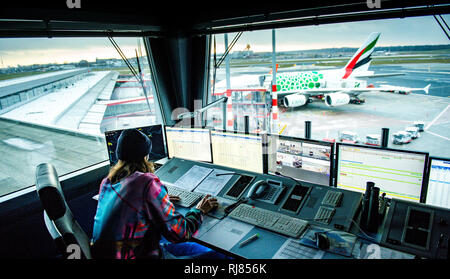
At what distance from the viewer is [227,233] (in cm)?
176

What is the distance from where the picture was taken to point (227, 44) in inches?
133

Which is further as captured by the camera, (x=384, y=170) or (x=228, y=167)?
(x=228, y=167)

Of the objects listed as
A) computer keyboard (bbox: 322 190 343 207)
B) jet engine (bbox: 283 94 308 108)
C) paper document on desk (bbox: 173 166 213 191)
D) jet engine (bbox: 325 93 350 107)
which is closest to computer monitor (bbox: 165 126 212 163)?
paper document on desk (bbox: 173 166 213 191)

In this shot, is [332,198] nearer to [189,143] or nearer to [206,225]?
[206,225]

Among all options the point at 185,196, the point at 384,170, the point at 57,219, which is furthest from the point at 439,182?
the point at 57,219

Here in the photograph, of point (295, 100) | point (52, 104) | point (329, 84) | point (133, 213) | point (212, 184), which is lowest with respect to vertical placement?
point (212, 184)

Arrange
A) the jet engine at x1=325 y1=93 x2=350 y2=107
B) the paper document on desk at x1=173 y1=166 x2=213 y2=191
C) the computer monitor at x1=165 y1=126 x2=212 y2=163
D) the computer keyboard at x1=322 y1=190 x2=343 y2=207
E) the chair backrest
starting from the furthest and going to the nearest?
the jet engine at x1=325 y1=93 x2=350 y2=107, the computer monitor at x1=165 y1=126 x2=212 y2=163, the paper document on desk at x1=173 y1=166 x2=213 y2=191, the computer keyboard at x1=322 y1=190 x2=343 y2=207, the chair backrest

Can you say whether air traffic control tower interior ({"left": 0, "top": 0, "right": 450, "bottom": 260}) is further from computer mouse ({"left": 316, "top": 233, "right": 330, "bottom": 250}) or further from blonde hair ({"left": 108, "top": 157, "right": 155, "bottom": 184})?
blonde hair ({"left": 108, "top": 157, "right": 155, "bottom": 184})

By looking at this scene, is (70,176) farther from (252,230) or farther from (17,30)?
(252,230)

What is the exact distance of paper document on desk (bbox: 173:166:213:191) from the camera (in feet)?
7.88

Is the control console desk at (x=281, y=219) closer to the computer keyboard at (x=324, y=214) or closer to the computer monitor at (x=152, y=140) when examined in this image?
the computer keyboard at (x=324, y=214)

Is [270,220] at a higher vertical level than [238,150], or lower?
lower

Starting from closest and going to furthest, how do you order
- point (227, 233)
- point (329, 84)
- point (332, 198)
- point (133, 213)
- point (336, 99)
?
point (133, 213)
point (227, 233)
point (332, 198)
point (336, 99)
point (329, 84)

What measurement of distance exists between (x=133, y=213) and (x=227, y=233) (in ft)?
2.05
